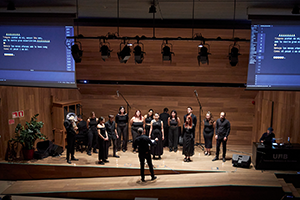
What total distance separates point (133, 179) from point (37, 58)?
11.1 ft

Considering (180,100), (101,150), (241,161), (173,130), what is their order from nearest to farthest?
(241,161), (101,150), (173,130), (180,100)

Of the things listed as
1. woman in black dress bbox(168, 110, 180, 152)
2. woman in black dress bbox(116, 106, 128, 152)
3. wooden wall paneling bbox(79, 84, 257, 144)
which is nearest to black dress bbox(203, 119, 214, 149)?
woman in black dress bbox(168, 110, 180, 152)

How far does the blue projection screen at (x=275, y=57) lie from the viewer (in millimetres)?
5066

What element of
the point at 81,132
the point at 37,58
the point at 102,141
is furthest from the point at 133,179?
the point at 37,58

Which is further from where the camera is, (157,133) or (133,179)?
(157,133)

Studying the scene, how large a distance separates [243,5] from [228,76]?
276cm

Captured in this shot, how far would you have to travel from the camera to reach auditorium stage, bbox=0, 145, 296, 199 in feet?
17.2

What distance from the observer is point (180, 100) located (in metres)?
8.32

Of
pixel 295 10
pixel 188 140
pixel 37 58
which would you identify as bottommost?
pixel 188 140

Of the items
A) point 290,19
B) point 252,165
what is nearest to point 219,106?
point 252,165

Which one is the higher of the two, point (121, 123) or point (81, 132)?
point (121, 123)

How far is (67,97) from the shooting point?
820 centimetres

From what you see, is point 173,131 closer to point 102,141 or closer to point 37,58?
point 102,141

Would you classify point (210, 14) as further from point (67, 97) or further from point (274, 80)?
point (67, 97)
